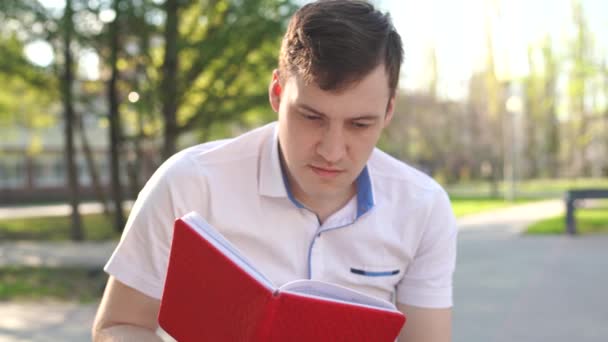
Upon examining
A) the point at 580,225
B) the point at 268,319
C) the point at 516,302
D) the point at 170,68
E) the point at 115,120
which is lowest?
the point at 580,225

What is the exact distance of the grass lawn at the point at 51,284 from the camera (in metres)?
8.04

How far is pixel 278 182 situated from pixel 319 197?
0.45 ft

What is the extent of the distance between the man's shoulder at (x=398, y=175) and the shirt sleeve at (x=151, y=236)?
2.05 feet

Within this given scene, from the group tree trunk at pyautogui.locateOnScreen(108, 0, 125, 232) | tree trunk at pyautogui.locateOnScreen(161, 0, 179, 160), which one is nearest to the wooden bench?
tree trunk at pyautogui.locateOnScreen(161, 0, 179, 160)

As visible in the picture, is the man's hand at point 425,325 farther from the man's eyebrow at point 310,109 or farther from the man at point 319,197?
the man's eyebrow at point 310,109

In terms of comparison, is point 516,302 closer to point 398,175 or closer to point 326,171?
point 398,175

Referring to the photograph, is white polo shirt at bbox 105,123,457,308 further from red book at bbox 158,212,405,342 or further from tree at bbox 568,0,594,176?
tree at bbox 568,0,594,176

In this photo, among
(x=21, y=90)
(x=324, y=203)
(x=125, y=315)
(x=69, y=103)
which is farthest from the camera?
(x=21, y=90)

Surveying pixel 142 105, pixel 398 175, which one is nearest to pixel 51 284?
pixel 142 105

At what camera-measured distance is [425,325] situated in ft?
6.48

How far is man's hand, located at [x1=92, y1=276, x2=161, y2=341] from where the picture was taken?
66.7 inches

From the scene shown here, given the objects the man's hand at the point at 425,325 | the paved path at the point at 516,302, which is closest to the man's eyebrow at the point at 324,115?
the man's hand at the point at 425,325

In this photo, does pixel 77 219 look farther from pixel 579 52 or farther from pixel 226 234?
pixel 579 52

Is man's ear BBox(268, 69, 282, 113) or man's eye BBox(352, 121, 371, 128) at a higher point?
man's ear BBox(268, 69, 282, 113)
